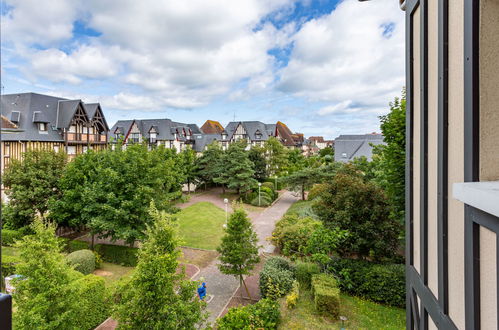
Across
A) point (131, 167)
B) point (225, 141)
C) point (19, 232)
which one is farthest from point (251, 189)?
point (19, 232)

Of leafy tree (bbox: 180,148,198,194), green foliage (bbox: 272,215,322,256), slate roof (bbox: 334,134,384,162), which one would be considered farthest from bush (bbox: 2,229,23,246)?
slate roof (bbox: 334,134,384,162)

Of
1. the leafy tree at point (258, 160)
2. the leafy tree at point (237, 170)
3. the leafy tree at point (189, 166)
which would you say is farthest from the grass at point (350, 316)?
the leafy tree at point (258, 160)

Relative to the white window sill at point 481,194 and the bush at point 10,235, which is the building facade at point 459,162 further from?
the bush at point 10,235

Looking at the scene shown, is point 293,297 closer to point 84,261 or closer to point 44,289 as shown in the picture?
point 44,289

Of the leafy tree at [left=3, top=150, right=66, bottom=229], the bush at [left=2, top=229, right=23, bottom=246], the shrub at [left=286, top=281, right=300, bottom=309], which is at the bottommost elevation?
the shrub at [left=286, top=281, right=300, bottom=309]

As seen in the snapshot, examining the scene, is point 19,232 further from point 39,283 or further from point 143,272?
point 143,272

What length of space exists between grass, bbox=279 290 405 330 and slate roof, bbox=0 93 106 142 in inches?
881

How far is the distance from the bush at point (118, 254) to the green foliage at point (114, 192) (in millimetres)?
660

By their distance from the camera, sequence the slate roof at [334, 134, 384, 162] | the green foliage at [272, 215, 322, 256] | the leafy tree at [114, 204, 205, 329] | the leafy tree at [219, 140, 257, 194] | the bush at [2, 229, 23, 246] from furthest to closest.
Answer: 1. the slate roof at [334, 134, 384, 162]
2. the leafy tree at [219, 140, 257, 194]
3. the bush at [2, 229, 23, 246]
4. the green foliage at [272, 215, 322, 256]
5. the leafy tree at [114, 204, 205, 329]

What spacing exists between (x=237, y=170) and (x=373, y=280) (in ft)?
67.2

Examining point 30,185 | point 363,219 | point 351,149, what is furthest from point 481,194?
point 351,149

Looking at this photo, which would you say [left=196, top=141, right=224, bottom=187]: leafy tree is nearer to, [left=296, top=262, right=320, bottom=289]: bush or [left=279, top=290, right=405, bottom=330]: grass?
[left=296, top=262, right=320, bottom=289]: bush

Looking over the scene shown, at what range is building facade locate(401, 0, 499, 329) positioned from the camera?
1.98m

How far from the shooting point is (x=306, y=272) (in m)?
11.9
